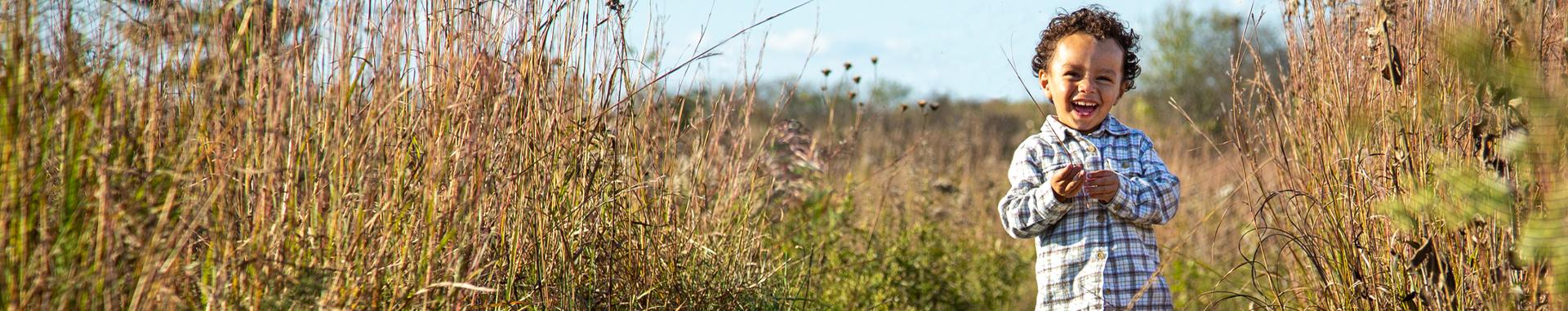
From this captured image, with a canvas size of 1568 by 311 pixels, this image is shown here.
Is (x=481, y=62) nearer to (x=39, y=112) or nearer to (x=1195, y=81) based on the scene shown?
(x=39, y=112)

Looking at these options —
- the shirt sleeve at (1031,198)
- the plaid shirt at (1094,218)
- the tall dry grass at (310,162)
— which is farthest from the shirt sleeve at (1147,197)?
the tall dry grass at (310,162)

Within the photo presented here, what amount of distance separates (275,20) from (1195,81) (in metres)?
19.7

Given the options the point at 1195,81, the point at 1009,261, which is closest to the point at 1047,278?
the point at 1009,261

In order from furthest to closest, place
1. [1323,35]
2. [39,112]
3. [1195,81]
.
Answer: [1195,81] → [1323,35] → [39,112]

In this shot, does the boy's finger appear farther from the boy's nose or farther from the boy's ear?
the boy's ear

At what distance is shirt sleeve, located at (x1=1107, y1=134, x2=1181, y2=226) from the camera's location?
2564 mm

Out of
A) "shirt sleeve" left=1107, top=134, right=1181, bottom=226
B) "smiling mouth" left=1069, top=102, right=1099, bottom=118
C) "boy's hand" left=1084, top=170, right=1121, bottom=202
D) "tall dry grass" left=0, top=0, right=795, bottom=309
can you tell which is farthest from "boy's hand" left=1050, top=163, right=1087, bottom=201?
"tall dry grass" left=0, top=0, right=795, bottom=309

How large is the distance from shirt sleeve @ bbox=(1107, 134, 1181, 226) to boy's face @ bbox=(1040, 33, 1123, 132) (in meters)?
0.15

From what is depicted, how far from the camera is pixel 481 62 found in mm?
2150

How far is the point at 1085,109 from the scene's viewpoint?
2707 mm

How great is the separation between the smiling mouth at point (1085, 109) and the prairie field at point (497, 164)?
312 mm

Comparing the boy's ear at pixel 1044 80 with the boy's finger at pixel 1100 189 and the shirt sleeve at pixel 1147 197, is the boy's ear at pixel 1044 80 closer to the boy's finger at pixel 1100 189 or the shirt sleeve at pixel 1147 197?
the shirt sleeve at pixel 1147 197

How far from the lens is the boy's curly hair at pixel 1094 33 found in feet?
9.12

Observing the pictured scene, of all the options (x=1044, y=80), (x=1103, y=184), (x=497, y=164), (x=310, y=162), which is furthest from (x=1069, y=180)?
(x=310, y=162)
